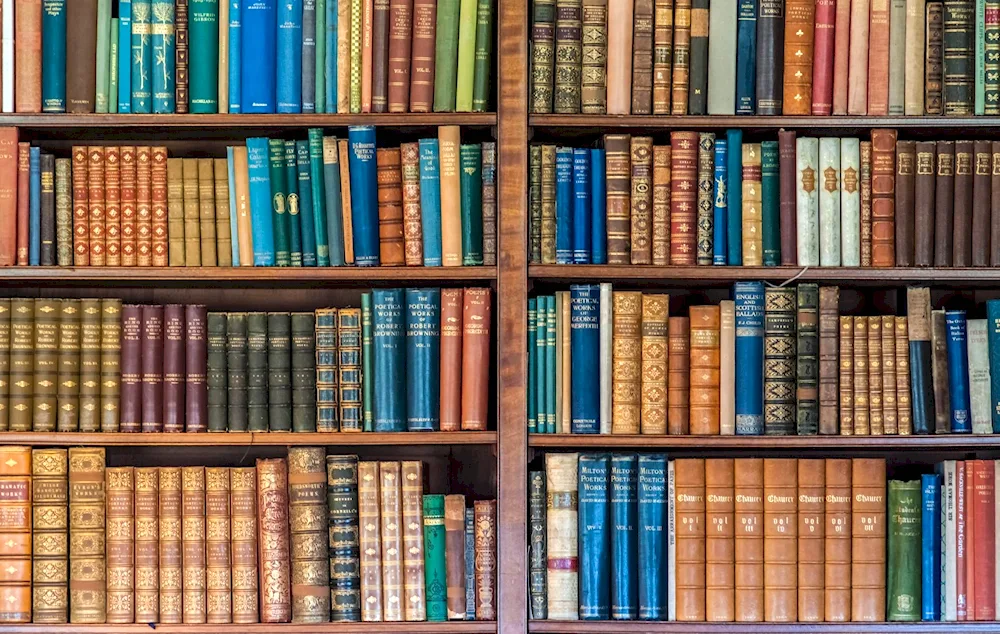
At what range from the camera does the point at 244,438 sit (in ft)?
7.32

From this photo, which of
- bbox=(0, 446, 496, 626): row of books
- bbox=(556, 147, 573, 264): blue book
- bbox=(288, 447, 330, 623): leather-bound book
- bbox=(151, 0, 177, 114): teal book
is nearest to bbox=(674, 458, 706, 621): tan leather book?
bbox=(0, 446, 496, 626): row of books

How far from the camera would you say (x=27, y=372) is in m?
2.22

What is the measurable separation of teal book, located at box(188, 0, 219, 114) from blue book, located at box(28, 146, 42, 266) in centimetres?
33

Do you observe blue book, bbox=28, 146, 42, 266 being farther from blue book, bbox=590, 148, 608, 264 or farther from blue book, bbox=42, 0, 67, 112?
blue book, bbox=590, 148, 608, 264

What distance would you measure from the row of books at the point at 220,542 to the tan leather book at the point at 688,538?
38cm

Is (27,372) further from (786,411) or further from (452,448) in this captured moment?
(786,411)

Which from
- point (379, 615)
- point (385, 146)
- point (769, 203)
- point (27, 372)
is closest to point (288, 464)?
point (379, 615)

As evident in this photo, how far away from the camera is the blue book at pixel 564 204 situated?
2236 millimetres

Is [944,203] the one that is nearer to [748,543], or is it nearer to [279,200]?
[748,543]

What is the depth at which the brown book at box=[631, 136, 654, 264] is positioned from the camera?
2240mm

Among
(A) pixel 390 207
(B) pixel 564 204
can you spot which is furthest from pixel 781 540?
(A) pixel 390 207

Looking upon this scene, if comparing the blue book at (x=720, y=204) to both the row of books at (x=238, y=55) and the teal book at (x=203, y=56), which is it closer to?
the row of books at (x=238, y=55)

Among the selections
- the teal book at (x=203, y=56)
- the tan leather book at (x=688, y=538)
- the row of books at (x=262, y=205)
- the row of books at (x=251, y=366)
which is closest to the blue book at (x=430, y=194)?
the row of books at (x=262, y=205)

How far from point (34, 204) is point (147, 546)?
73 cm
